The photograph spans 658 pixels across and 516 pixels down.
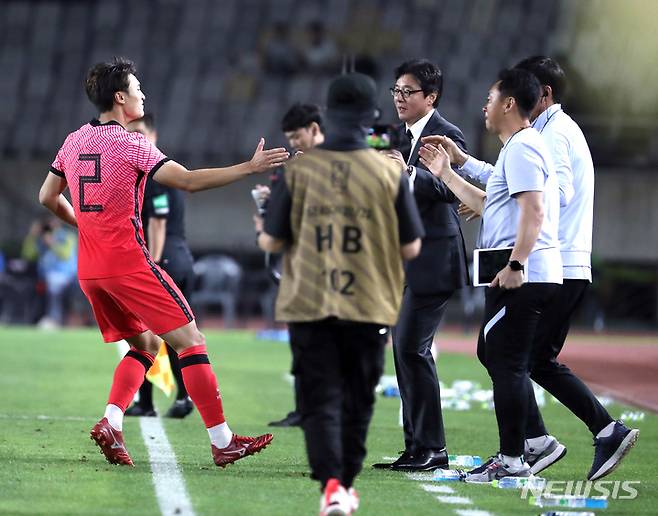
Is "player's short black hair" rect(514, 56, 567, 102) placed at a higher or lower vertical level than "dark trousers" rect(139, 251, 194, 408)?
higher

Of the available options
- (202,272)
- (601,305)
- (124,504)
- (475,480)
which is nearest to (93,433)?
(124,504)

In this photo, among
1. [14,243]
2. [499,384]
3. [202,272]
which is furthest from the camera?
[14,243]

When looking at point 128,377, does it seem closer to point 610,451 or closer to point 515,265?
point 515,265

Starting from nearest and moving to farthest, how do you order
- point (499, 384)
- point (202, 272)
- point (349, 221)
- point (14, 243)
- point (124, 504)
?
point (349, 221) → point (124, 504) → point (499, 384) → point (202, 272) → point (14, 243)

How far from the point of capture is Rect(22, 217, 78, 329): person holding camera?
85.3 feet

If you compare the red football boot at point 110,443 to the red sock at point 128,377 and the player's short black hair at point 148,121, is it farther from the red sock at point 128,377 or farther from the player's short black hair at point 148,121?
the player's short black hair at point 148,121

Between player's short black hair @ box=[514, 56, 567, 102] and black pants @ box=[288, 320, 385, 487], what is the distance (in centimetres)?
246

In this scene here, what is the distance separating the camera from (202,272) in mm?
27875

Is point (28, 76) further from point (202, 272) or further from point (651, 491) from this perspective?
point (651, 491)

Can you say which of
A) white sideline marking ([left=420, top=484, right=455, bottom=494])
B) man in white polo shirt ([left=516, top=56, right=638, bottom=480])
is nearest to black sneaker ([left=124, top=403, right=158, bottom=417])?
man in white polo shirt ([left=516, top=56, right=638, bottom=480])

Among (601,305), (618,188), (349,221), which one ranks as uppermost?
(349,221)

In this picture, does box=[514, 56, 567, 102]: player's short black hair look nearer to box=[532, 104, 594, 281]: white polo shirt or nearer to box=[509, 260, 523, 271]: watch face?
box=[532, 104, 594, 281]: white polo shirt

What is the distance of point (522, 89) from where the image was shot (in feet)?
24.4

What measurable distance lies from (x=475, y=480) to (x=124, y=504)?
193 centimetres
